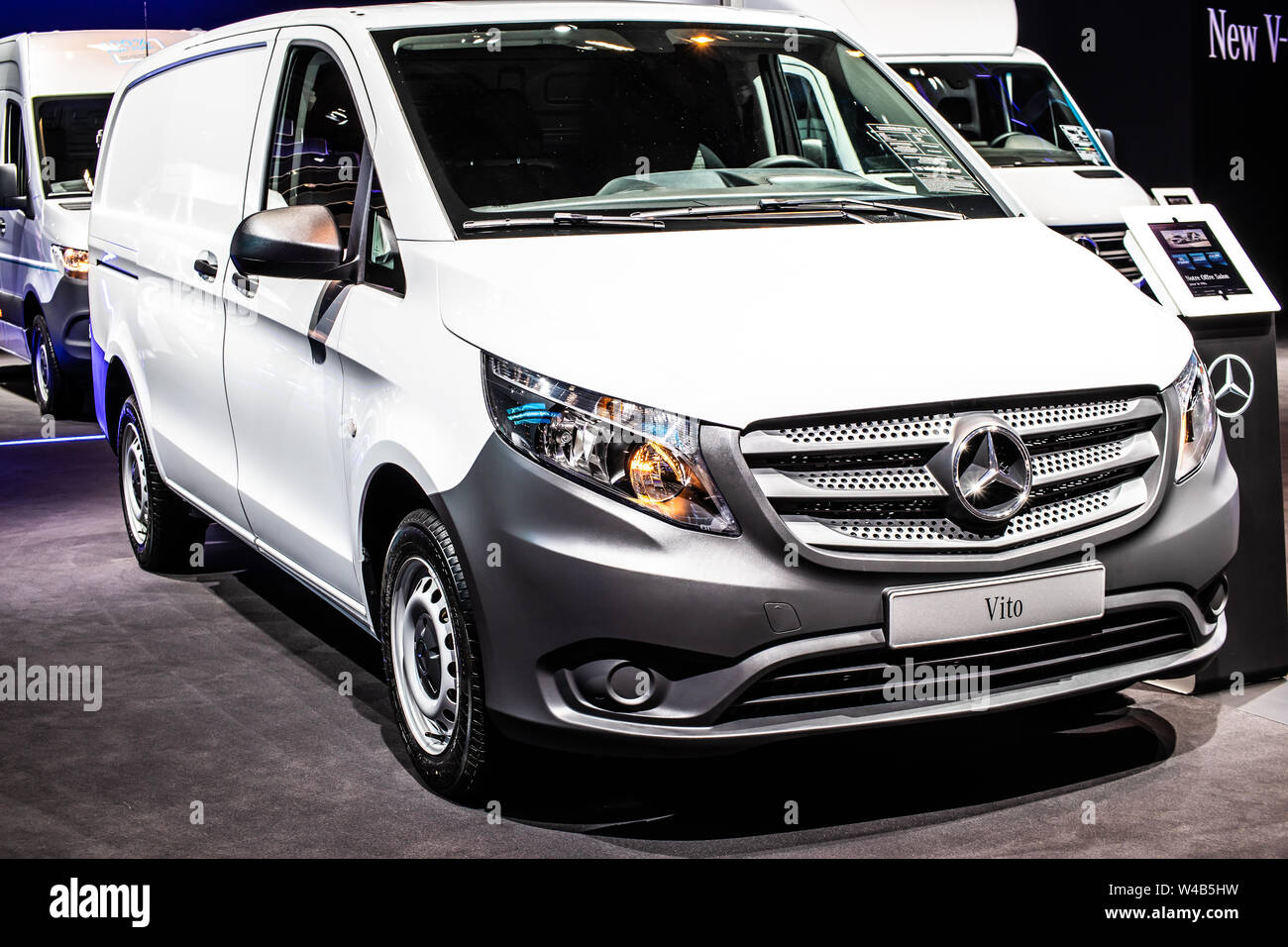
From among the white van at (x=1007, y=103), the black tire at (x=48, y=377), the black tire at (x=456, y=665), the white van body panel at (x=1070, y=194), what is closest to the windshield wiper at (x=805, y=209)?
the black tire at (x=456, y=665)

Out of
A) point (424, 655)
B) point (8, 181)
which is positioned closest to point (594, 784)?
point (424, 655)

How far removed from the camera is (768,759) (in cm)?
434

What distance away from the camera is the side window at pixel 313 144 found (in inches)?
188

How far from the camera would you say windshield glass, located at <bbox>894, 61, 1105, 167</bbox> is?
12.0 metres

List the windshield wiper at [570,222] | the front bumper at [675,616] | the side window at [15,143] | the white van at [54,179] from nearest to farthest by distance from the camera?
the front bumper at [675,616]
the windshield wiper at [570,222]
the white van at [54,179]
the side window at [15,143]

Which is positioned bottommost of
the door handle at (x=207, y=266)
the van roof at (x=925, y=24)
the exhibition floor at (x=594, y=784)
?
the exhibition floor at (x=594, y=784)

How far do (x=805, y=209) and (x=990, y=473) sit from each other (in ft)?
3.82

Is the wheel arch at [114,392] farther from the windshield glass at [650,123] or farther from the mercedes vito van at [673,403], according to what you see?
the windshield glass at [650,123]

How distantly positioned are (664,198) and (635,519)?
4.27ft

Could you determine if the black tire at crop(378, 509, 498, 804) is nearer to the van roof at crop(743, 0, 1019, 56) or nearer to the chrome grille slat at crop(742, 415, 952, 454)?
the chrome grille slat at crop(742, 415, 952, 454)

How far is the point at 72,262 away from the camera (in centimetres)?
1060

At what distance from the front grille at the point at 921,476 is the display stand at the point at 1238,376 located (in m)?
0.99

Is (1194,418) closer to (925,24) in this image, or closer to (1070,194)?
(1070,194)

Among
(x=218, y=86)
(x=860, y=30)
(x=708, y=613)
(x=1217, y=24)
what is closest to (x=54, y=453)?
(x=218, y=86)
